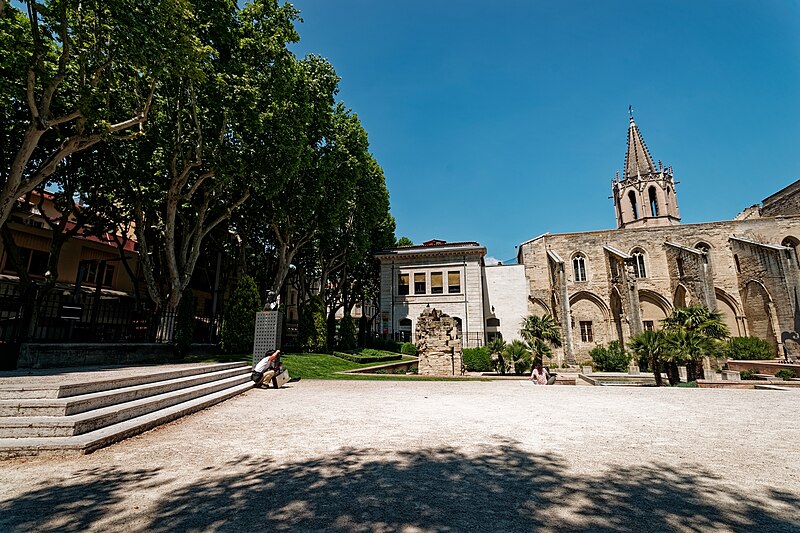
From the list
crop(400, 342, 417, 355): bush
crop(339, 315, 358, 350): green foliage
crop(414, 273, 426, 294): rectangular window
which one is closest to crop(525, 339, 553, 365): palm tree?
crop(400, 342, 417, 355): bush

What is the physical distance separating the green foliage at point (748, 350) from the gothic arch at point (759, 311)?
467 centimetres

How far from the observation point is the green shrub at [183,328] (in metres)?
13.7

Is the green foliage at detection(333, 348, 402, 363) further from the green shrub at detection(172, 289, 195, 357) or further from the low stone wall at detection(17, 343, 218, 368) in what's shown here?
the low stone wall at detection(17, 343, 218, 368)

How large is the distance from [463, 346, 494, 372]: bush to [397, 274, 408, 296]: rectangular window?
924cm

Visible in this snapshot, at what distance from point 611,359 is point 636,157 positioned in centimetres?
3597

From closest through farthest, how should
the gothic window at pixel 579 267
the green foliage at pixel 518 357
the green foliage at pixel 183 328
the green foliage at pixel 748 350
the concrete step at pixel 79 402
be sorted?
1. the concrete step at pixel 79 402
2. the green foliage at pixel 183 328
3. the green foliage at pixel 518 357
4. the green foliage at pixel 748 350
5. the gothic window at pixel 579 267

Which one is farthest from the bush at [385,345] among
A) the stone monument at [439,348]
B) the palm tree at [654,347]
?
the palm tree at [654,347]

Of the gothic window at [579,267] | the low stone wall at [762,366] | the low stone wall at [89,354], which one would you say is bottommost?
the low stone wall at [762,366]

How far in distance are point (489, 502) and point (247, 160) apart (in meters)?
15.7

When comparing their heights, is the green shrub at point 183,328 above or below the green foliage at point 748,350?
above

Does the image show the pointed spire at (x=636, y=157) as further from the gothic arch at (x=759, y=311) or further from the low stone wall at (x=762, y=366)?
the low stone wall at (x=762, y=366)

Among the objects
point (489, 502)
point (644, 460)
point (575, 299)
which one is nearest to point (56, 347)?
point (489, 502)

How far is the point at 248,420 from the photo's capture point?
6320 millimetres

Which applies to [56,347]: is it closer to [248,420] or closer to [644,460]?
[248,420]
